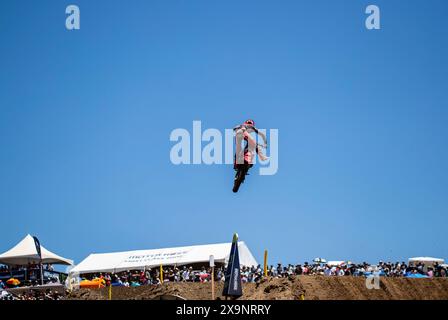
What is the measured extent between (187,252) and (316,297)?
14.1m

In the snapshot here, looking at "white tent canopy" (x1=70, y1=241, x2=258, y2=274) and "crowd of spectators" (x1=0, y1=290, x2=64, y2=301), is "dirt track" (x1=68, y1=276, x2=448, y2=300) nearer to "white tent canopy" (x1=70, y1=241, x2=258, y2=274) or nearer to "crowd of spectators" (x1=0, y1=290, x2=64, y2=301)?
"crowd of spectators" (x1=0, y1=290, x2=64, y2=301)

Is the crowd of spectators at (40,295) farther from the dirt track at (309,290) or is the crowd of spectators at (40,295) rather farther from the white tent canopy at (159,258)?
the white tent canopy at (159,258)

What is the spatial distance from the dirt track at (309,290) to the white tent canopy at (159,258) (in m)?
6.67

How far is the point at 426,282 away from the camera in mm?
37500

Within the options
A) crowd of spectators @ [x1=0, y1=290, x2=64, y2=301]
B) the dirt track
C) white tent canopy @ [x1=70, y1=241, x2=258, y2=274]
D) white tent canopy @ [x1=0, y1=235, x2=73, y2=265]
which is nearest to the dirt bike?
the dirt track

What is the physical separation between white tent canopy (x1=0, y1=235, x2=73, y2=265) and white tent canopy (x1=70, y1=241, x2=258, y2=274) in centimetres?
153

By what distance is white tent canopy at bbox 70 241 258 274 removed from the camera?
1702 inches

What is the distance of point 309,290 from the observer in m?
32.9

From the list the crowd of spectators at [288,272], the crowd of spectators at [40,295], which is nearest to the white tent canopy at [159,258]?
the crowd of spectators at [288,272]

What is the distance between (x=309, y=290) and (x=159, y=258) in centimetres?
1411

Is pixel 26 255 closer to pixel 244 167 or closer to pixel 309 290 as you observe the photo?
pixel 309 290
